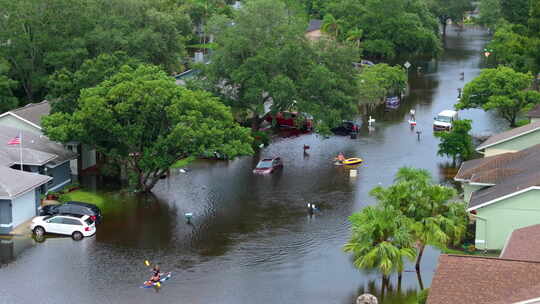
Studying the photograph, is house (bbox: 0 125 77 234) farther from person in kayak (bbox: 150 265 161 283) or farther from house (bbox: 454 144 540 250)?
house (bbox: 454 144 540 250)

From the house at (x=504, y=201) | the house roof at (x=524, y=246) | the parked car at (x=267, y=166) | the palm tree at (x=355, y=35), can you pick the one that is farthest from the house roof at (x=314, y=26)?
the house roof at (x=524, y=246)

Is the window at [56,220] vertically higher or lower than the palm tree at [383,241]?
lower

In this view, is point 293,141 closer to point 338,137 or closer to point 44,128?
point 338,137

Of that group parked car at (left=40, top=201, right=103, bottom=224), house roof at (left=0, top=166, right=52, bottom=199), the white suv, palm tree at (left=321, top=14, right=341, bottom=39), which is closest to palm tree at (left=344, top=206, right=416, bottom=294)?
the white suv

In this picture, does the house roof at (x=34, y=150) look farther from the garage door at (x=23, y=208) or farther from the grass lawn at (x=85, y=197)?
the garage door at (x=23, y=208)

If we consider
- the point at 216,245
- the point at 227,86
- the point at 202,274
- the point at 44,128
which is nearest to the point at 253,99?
the point at 227,86

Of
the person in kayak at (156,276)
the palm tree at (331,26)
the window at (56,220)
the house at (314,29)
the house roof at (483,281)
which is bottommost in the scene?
the person in kayak at (156,276)
